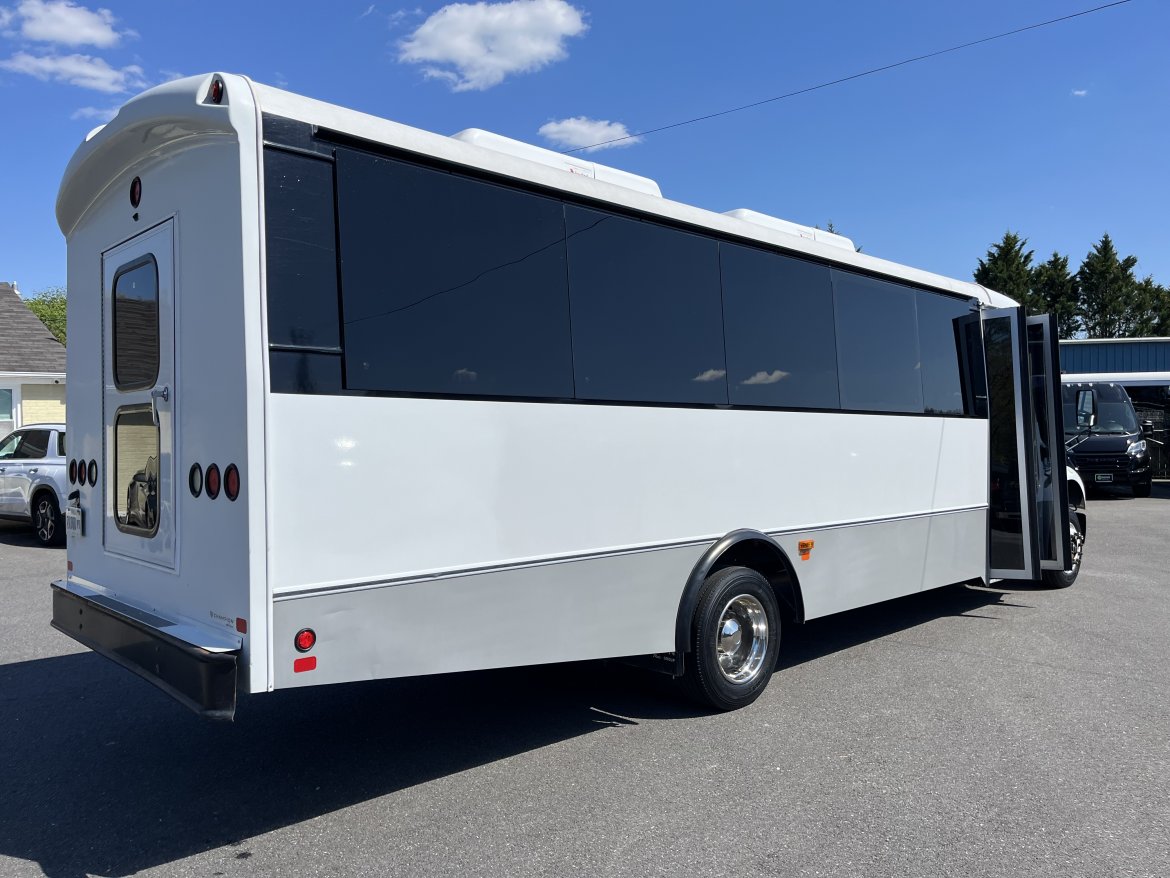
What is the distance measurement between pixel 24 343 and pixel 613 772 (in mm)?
24404

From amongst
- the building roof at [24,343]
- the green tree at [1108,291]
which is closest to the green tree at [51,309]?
the building roof at [24,343]

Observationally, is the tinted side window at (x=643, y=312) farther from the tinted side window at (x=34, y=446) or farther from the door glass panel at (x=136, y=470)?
the tinted side window at (x=34, y=446)

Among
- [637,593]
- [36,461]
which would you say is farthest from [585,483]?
[36,461]

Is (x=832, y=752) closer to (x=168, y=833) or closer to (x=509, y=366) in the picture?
(x=509, y=366)

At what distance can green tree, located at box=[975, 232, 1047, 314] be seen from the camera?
5106cm

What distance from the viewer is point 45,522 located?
42.2 ft

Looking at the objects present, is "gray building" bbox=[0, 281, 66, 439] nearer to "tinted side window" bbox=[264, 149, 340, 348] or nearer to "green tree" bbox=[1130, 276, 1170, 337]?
"tinted side window" bbox=[264, 149, 340, 348]

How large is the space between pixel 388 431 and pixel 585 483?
121 cm

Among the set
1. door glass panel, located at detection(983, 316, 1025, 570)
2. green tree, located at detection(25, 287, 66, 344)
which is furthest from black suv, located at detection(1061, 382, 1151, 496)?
green tree, located at detection(25, 287, 66, 344)

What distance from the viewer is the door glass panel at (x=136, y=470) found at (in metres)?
4.34

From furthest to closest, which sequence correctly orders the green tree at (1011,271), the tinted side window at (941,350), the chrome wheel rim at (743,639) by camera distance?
the green tree at (1011,271) → the tinted side window at (941,350) → the chrome wheel rim at (743,639)

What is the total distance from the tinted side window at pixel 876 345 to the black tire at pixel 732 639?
1.71 meters

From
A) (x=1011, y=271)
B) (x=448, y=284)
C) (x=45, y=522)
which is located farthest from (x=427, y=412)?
(x=1011, y=271)

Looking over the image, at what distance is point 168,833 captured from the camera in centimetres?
390
